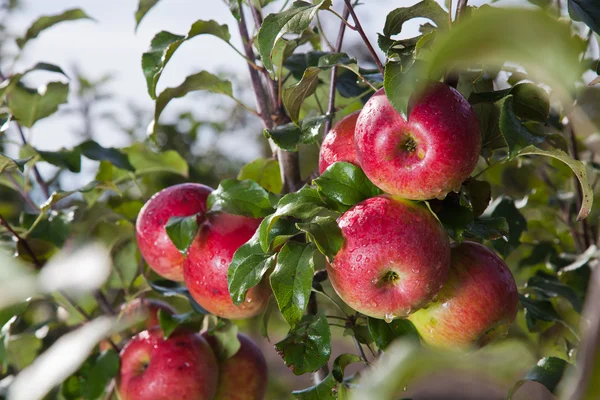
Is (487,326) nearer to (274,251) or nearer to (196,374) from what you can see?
(274,251)

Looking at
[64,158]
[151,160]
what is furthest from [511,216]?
[64,158]

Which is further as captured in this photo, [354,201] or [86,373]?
[86,373]

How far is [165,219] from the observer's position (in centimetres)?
75

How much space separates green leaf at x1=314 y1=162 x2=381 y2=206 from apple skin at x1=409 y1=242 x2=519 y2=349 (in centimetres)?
13

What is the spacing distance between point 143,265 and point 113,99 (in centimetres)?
119

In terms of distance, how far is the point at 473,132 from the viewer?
54 cm

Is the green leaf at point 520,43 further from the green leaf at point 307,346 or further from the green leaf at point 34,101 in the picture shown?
the green leaf at point 34,101

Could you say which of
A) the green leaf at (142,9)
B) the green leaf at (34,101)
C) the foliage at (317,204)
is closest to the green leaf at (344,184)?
the foliage at (317,204)

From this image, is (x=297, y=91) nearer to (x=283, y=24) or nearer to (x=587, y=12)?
(x=283, y=24)

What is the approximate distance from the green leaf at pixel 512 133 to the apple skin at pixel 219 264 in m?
0.30

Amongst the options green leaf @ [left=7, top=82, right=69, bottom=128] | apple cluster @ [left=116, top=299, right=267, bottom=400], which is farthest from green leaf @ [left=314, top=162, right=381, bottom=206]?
green leaf @ [left=7, top=82, right=69, bottom=128]

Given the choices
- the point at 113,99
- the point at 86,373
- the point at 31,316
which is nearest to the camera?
the point at 86,373

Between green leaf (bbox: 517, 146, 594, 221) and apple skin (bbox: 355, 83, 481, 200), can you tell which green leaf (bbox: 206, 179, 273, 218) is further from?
green leaf (bbox: 517, 146, 594, 221)

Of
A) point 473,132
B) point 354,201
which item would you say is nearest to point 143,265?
point 354,201
